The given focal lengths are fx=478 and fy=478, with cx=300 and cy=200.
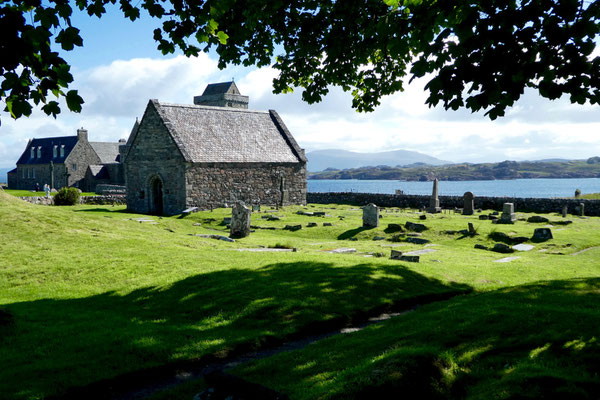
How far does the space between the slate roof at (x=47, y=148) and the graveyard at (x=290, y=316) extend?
2653 inches

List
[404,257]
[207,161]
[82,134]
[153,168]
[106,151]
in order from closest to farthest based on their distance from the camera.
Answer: [404,257] → [207,161] → [153,168] → [82,134] → [106,151]

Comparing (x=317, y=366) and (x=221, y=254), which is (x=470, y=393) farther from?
(x=221, y=254)

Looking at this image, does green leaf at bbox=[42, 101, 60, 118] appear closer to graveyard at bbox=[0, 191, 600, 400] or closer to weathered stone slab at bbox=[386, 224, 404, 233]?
graveyard at bbox=[0, 191, 600, 400]

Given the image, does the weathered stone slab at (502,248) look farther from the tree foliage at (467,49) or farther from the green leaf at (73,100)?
the green leaf at (73,100)

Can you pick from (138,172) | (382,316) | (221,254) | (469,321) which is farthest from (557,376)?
(138,172)

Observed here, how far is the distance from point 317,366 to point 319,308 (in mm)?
3219

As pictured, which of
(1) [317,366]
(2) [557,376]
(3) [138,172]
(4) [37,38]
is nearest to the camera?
(2) [557,376]

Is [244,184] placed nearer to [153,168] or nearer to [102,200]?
[153,168]

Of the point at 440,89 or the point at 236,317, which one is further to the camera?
the point at 236,317

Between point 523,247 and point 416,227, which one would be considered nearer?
point 523,247

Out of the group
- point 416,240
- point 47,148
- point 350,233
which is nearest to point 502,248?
point 416,240

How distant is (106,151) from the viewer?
3393 inches

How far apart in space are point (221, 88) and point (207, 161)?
5304 cm

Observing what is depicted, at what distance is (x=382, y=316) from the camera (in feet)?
35.5
